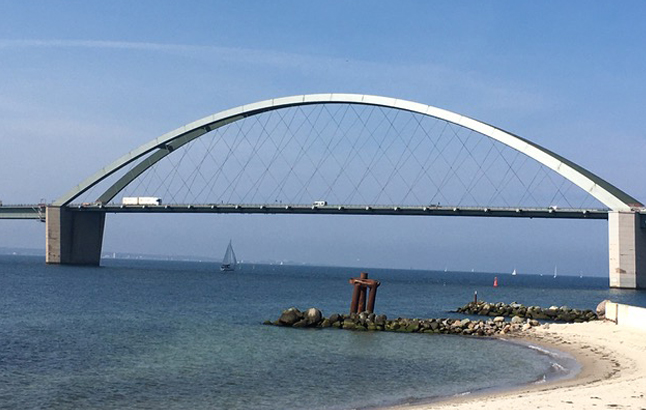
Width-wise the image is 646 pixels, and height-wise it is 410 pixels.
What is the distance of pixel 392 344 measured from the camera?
3316cm

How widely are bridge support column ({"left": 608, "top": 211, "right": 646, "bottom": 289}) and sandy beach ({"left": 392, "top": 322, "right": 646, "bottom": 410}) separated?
4409 centimetres

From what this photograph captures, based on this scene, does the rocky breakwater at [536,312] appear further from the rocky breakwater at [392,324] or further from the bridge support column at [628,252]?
the bridge support column at [628,252]

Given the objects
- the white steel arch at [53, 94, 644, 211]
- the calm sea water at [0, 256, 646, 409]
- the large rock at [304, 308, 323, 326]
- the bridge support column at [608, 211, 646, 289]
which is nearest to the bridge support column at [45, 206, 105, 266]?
the white steel arch at [53, 94, 644, 211]

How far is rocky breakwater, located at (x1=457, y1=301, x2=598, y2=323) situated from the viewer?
4666cm

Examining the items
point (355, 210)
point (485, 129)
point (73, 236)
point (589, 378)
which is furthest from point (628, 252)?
point (73, 236)

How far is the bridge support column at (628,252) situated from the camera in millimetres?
78312

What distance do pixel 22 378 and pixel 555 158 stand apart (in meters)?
67.6

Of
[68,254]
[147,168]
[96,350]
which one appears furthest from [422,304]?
[68,254]

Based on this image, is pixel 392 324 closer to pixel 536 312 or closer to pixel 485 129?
pixel 536 312

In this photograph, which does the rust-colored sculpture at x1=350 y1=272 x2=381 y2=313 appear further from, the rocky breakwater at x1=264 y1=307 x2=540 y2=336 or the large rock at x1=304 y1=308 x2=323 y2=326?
the large rock at x1=304 y1=308 x2=323 y2=326

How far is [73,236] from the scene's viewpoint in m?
116

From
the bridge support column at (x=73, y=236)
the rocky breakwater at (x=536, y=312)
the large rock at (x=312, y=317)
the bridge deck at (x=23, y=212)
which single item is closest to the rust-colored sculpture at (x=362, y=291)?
the large rock at (x=312, y=317)

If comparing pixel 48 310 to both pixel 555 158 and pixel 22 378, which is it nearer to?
pixel 22 378

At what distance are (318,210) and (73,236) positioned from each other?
3937 cm
